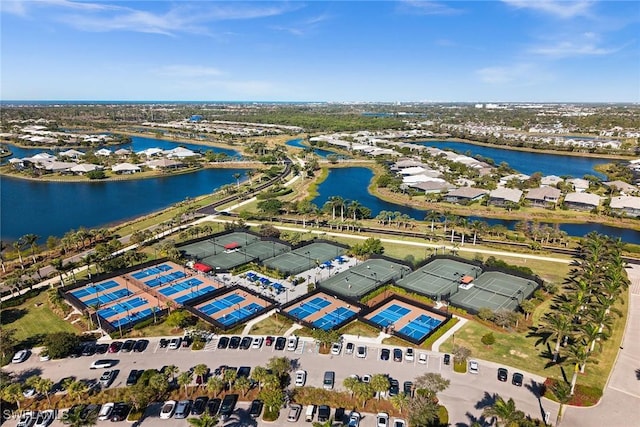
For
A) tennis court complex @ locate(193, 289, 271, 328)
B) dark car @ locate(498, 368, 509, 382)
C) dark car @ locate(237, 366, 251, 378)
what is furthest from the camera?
tennis court complex @ locate(193, 289, 271, 328)

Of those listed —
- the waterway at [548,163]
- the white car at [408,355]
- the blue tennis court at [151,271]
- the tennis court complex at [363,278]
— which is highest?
the waterway at [548,163]

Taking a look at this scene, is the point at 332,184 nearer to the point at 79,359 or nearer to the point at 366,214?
the point at 366,214

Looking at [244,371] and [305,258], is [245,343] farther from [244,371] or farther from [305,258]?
[305,258]

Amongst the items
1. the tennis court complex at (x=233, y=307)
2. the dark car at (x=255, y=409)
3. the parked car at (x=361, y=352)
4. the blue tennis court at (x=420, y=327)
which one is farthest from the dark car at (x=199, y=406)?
the blue tennis court at (x=420, y=327)

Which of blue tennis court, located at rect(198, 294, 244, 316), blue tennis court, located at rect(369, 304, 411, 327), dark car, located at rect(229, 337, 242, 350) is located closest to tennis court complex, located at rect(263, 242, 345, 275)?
blue tennis court, located at rect(198, 294, 244, 316)

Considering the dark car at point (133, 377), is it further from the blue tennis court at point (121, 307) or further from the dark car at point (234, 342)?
the blue tennis court at point (121, 307)

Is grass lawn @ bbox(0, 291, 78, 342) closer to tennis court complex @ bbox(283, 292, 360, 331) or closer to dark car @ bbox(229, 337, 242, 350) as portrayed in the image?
dark car @ bbox(229, 337, 242, 350)
